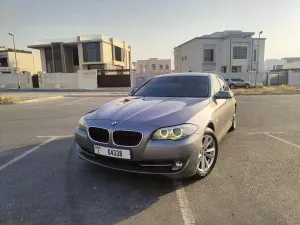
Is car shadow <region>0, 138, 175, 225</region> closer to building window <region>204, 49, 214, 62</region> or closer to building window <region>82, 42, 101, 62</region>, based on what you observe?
building window <region>82, 42, 101, 62</region>

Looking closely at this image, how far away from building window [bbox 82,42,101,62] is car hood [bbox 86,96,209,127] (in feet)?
133

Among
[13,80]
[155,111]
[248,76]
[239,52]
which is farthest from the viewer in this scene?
[239,52]

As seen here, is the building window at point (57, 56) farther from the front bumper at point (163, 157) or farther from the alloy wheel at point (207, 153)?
the front bumper at point (163, 157)

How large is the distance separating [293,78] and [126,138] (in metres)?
39.5

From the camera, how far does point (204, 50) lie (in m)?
44.9

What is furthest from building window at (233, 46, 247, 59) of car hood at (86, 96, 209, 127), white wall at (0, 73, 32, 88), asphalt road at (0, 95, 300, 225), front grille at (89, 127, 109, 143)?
front grille at (89, 127, 109, 143)

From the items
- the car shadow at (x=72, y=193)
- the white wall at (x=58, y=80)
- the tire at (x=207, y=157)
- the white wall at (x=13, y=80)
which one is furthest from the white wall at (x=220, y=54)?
the car shadow at (x=72, y=193)

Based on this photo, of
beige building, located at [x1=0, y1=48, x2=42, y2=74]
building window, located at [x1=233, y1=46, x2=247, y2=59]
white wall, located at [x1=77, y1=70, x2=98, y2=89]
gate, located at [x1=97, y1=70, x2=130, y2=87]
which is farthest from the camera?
beige building, located at [x1=0, y1=48, x2=42, y2=74]

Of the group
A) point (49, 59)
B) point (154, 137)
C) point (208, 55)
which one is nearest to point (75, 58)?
point (49, 59)

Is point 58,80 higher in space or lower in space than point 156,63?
lower

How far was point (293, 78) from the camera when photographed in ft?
116

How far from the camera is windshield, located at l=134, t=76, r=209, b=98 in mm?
4363

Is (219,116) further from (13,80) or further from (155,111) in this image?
(13,80)

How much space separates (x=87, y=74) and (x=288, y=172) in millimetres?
32769
